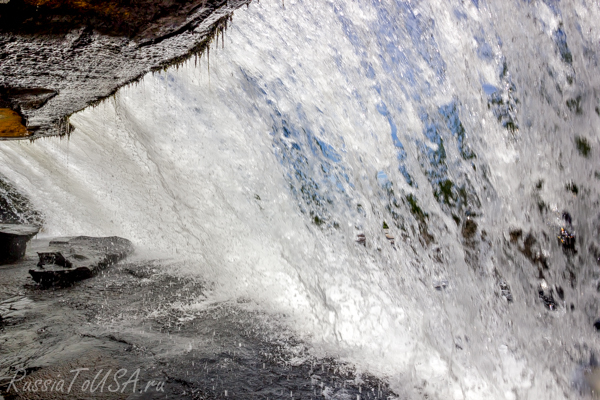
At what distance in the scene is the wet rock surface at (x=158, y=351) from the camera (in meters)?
2.38

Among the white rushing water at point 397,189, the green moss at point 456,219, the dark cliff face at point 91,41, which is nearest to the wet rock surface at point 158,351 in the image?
the white rushing water at point 397,189

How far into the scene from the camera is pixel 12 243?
255 inches

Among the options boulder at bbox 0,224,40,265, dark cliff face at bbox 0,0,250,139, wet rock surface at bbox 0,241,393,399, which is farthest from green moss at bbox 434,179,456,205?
boulder at bbox 0,224,40,265

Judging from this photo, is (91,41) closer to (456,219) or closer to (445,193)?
(445,193)

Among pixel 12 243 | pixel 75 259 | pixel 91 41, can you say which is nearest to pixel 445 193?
pixel 91 41

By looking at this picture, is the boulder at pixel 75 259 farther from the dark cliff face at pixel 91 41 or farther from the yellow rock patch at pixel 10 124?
the dark cliff face at pixel 91 41

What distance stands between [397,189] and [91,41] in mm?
2848

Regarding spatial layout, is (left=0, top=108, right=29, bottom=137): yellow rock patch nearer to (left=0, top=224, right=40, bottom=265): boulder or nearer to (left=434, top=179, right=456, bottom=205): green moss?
(left=0, top=224, right=40, bottom=265): boulder

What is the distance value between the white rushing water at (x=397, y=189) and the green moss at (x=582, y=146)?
0.02m

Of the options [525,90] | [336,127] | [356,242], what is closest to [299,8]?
[336,127]

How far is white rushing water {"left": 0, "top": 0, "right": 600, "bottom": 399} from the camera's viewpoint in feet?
7.36

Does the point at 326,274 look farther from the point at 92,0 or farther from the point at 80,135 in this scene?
the point at 80,135

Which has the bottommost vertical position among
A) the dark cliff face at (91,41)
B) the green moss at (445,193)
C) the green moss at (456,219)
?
the green moss at (456,219)

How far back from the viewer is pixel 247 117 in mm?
4762
